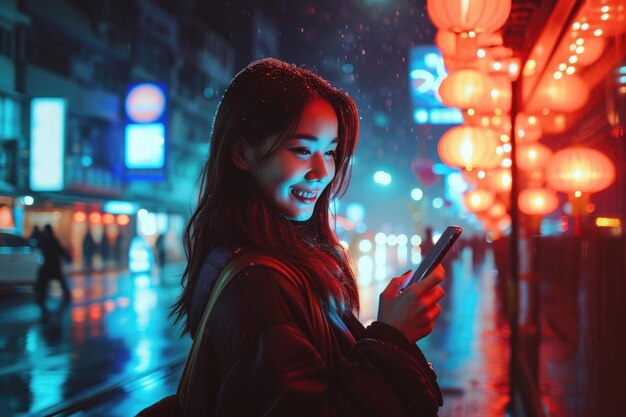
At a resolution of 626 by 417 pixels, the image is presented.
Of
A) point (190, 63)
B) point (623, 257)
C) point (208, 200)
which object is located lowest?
point (623, 257)

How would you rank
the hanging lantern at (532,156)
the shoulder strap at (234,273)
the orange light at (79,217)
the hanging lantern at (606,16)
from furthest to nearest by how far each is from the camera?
the orange light at (79,217), the hanging lantern at (532,156), the hanging lantern at (606,16), the shoulder strap at (234,273)

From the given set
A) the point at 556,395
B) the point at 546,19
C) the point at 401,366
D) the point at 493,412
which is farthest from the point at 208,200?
the point at 493,412

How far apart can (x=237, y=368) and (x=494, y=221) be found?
23030mm

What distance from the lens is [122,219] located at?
3738 centimetres

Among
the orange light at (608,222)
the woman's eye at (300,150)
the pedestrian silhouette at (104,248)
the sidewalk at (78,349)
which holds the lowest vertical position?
the sidewalk at (78,349)

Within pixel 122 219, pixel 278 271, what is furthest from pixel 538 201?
pixel 122 219

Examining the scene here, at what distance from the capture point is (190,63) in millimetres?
47656

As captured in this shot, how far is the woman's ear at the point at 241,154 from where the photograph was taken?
1871 mm

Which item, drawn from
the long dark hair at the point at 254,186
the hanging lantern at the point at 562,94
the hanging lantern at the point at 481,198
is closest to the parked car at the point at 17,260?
the hanging lantern at the point at 481,198

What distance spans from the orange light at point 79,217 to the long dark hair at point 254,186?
32.0m

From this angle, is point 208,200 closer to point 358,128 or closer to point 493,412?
point 358,128

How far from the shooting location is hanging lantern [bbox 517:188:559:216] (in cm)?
833

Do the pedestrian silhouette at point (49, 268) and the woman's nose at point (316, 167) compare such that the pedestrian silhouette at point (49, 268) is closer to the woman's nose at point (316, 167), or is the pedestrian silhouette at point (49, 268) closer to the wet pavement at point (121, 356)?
the wet pavement at point (121, 356)

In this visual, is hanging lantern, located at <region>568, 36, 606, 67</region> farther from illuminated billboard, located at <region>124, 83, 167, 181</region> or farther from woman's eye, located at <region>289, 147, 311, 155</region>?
illuminated billboard, located at <region>124, 83, 167, 181</region>
